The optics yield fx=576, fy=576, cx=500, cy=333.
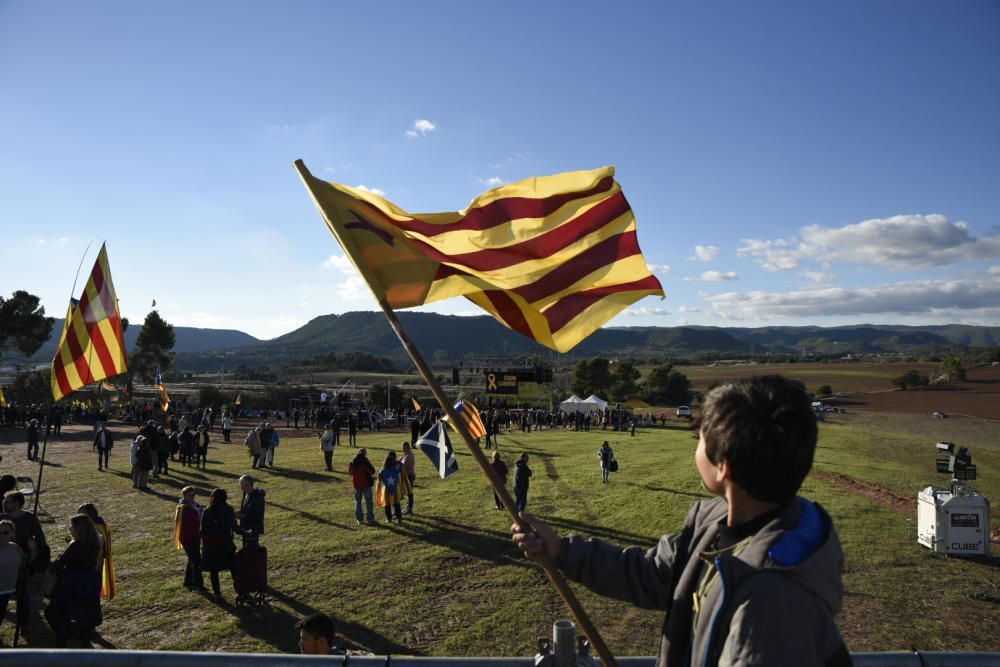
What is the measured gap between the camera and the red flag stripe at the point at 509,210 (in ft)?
14.0

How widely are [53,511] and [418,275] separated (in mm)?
14931

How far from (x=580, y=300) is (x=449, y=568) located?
7.49 meters

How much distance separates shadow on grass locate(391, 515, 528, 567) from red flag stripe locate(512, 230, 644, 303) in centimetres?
753

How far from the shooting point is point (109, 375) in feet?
26.3

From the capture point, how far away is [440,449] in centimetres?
1353

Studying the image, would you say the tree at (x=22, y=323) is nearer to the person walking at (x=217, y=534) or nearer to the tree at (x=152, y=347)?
the tree at (x=152, y=347)

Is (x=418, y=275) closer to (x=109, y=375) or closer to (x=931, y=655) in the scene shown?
(x=931, y=655)

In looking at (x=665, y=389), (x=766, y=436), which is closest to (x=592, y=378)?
(x=665, y=389)

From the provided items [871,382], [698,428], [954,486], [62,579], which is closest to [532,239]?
[698,428]

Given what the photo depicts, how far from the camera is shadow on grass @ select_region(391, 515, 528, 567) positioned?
10.7 meters

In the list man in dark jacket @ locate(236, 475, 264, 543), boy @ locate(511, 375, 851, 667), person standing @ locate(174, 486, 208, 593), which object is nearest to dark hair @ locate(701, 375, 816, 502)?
boy @ locate(511, 375, 851, 667)

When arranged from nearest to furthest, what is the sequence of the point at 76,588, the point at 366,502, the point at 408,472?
1. the point at 76,588
2. the point at 366,502
3. the point at 408,472

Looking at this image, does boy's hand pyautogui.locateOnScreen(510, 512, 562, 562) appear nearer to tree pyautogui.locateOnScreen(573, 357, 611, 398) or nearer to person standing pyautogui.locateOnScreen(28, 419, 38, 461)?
person standing pyautogui.locateOnScreen(28, 419, 38, 461)

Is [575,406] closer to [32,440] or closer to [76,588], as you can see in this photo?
[32,440]
